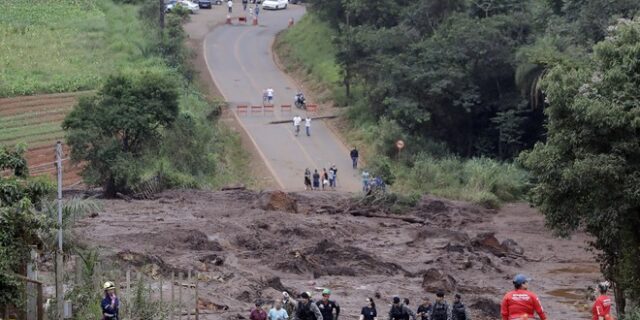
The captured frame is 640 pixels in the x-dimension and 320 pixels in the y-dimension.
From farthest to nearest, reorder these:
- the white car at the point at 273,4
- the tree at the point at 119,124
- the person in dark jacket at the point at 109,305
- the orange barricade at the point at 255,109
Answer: the white car at the point at 273,4
the orange barricade at the point at 255,109
the tree at the point at 119,124
the person in dark jacket at the point at 109,305

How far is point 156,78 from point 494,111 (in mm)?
19441

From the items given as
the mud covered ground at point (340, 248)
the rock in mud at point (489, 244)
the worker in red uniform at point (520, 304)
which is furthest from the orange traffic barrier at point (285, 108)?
the worker in red uniform at point (520, 304)

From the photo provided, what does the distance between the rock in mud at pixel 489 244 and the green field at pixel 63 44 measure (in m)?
27.7

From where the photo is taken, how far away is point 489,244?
44.4 m

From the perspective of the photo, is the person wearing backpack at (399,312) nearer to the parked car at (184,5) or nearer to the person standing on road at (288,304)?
the person standing on road at (288,304)

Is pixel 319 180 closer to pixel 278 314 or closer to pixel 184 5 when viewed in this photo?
pixel 278 314

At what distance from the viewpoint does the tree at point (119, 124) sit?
5003cm

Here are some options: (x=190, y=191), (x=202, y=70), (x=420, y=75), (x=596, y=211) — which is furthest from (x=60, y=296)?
(x=202, y=70)

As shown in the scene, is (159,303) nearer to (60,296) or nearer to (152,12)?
(60,296)

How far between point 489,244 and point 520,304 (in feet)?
91.6

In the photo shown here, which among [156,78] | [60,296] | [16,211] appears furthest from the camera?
[156,78]

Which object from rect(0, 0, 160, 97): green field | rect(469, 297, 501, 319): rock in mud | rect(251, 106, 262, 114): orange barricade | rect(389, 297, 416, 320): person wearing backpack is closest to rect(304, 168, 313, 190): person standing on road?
rect(251, 106, 262, 114): orange barricade

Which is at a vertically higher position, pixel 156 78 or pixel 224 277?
pixel 156 78

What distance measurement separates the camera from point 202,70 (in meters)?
77.1
